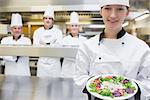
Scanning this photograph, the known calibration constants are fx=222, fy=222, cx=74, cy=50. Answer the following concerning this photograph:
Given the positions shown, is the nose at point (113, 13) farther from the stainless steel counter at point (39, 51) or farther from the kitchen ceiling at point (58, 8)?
the kitchen ceiling at point (58, 8)

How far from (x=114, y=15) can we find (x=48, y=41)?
5.57 ft

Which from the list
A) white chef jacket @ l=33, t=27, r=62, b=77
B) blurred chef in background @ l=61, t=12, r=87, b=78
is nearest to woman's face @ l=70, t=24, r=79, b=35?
blurred chef in background @ l=61, t=12, r=87, b=78

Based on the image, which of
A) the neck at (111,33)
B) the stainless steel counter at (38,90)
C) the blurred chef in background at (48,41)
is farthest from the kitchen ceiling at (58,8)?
the neck at (111,33)

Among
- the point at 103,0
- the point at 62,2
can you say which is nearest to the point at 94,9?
the point at 62,2

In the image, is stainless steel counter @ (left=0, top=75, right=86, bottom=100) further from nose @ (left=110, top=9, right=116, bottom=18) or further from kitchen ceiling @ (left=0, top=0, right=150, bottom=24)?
kitchen ceiling @ (left=0, top=0, right=150, bottom=24)

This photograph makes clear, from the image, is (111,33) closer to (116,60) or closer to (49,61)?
(116,60)

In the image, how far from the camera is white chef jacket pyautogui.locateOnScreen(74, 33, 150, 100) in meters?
0.76

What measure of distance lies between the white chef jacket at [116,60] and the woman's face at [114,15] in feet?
0.20

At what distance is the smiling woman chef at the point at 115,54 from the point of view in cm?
75

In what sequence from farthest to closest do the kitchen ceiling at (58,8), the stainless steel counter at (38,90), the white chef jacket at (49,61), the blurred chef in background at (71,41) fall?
the kitchen ceiling at (58,8)
the white chef jacket at (49,61)
the blurred chef in background at (71,41)
the stainless steel counter at (38,90)

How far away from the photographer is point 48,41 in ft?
7.79

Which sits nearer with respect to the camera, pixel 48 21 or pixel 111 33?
pixel 111 33

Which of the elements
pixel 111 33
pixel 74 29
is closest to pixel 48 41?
pixel 74 29

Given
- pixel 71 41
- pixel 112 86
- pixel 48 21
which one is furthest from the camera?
pixel 48 21
